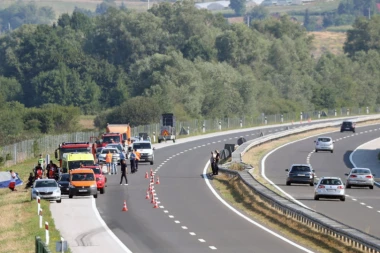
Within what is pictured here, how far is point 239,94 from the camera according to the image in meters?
148

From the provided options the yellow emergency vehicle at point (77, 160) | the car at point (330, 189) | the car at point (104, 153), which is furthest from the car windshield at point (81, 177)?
the car at point (104, 153)

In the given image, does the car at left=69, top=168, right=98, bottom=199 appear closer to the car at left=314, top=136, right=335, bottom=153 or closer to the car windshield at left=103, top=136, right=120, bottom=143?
the car windshield at left=103, top=136, right=120, bottom=143

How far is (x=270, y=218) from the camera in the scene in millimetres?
41188

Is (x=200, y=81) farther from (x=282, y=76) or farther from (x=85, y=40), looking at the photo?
(x=85, y=40)

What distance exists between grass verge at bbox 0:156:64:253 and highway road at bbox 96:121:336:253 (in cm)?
240

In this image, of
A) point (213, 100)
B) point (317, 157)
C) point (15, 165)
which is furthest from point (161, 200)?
point (213, 100)

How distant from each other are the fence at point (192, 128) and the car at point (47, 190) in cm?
2729

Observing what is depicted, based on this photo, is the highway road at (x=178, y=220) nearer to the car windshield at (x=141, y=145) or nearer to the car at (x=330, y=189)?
the car windshield at (x=141, y=145)

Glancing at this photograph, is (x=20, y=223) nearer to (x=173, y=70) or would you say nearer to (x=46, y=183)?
(x=46, y=183)

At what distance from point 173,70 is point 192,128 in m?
25.4

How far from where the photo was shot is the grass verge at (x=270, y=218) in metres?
32.7

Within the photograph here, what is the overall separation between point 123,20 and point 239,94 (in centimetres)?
4310

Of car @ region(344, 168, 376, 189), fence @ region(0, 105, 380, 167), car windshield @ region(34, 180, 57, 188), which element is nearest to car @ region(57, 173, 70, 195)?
car windshield @ region(34, 180, 57, 188)

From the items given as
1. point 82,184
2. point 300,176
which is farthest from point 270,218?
point 300,176
